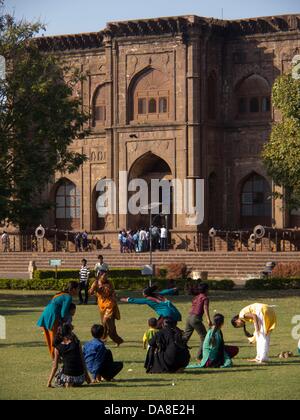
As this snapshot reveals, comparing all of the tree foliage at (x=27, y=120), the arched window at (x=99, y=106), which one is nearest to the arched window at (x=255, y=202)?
the arched window at (x=99, y=106)

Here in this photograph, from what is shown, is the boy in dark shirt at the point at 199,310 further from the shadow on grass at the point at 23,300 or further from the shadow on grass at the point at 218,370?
the shadow on grass at the point at 23,300

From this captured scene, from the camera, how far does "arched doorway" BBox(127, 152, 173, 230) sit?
181 feet

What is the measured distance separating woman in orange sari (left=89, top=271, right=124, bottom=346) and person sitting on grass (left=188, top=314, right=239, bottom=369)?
345 centimetres

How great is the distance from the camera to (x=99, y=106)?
5803 cm

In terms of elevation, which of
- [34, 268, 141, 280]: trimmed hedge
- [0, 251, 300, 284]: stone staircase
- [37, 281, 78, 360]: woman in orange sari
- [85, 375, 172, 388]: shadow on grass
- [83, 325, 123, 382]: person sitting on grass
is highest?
[0, 251, 300, 284]: stone staircase

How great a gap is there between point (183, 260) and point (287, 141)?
40.3ft

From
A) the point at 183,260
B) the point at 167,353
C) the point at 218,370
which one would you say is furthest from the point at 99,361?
the point at 183,260

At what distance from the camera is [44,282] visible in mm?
40594

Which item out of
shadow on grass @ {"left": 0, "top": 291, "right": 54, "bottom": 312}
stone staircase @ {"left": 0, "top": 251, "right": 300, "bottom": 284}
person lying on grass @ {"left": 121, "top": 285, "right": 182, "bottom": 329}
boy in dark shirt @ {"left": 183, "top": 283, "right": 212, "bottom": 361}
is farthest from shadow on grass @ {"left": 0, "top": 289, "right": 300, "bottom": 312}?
person lying on grass @ {"left": 121, "top": 285, "right": 182, "bottom": 329}

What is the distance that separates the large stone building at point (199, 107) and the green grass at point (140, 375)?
26.4m

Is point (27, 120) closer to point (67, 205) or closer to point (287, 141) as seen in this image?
point (287, 141)

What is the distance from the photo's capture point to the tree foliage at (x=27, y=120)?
36719mm

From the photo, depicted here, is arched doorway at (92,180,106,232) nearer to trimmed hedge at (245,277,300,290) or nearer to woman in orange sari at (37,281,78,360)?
trimmed hedge at (245,277,300,290)

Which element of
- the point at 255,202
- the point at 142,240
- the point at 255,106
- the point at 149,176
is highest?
the point at 255,106
